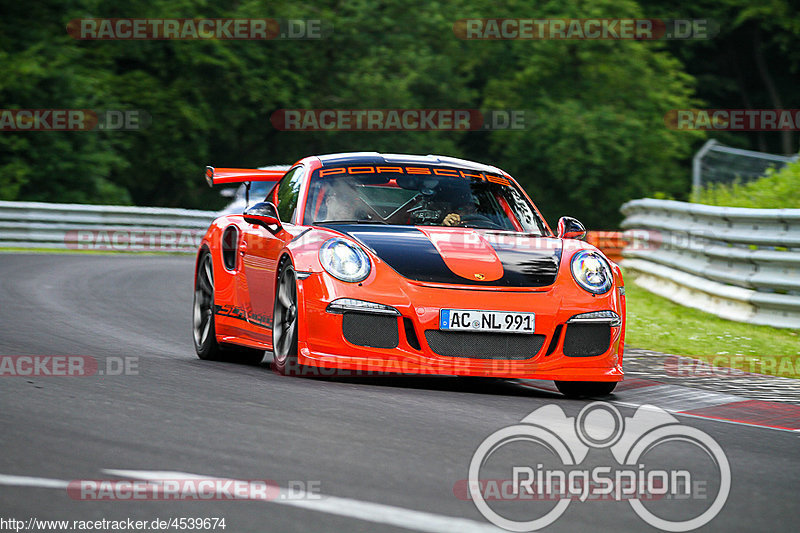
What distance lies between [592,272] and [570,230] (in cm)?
73

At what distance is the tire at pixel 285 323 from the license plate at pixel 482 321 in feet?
2.87

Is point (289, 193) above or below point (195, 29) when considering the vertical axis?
below

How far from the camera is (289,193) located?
8977 mm

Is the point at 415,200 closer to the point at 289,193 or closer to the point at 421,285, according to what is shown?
the point at 289,193

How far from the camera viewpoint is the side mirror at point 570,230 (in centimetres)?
845

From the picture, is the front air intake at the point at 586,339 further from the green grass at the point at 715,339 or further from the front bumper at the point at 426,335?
the green grass at the point at 715,339

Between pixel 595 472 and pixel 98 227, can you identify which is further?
pixel 98 227

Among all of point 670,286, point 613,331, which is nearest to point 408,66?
point 670,286

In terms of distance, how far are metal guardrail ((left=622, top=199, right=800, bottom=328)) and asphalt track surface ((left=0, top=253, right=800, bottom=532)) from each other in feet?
14.0

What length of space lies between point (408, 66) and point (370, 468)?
1484 inches

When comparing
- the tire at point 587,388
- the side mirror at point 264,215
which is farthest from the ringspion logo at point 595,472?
the side mirror at point 264,215

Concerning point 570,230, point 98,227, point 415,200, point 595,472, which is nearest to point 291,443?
point 595,472

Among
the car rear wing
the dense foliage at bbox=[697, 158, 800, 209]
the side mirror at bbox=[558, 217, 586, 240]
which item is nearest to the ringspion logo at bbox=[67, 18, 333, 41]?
the dense foliage at bbox=[697, 158, 800, 209]

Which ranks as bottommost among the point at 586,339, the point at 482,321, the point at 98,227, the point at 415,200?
the point at 586,339
